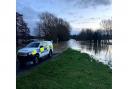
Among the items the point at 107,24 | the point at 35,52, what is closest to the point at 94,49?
the point at 107,24

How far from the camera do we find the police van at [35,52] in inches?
92.5

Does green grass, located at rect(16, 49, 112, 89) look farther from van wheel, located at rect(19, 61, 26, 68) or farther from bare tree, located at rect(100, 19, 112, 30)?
bare tree, located at rect(100, 19, 112, 30)

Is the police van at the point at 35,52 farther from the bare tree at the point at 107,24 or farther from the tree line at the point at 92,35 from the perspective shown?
the bare tree at the point at 107,24

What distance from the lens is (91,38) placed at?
2.35 m

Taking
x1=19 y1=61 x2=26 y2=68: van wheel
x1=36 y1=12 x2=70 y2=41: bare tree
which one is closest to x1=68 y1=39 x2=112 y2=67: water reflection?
x1=36 y1=12 x2=70 y2=41: bare tree

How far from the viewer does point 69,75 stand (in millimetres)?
2332

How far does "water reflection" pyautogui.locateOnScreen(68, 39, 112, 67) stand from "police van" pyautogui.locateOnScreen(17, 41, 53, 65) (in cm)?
20

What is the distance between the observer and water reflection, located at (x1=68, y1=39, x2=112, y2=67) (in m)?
2.31

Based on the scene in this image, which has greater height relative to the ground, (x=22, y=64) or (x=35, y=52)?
(x=35, y=52)

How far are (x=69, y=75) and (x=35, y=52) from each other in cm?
37

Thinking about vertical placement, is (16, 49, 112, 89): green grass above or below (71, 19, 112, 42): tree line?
below

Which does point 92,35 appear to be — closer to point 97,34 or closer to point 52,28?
point 97,34
